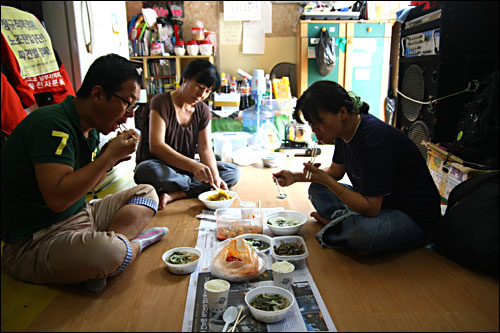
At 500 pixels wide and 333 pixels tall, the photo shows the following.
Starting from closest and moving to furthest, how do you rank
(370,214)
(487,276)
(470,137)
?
(487,276), (370,214), (470,137)

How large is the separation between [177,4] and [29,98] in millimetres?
2994

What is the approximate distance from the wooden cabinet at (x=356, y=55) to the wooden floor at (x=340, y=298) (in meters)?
3.29

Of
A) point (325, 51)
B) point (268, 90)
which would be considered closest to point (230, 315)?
point (268, 90)

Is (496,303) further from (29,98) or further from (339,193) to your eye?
(29,98)

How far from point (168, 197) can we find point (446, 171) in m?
1.63

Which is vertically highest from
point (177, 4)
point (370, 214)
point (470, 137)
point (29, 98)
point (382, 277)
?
point (177, 4)

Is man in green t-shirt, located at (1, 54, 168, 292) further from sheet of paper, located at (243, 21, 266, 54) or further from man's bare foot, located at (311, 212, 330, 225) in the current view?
sheet of paper, located at (243, 21, 266, 54)

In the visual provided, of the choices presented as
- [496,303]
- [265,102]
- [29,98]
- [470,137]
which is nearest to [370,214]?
[496,303]

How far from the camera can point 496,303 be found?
3.67ft

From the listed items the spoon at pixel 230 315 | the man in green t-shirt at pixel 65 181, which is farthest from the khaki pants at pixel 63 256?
the spoon at pixel 230 315

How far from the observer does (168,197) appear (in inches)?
88.7

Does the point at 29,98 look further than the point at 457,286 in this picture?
Yes

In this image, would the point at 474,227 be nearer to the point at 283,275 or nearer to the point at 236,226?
the point at 283,275

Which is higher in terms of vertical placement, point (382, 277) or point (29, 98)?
point (29, 98)
